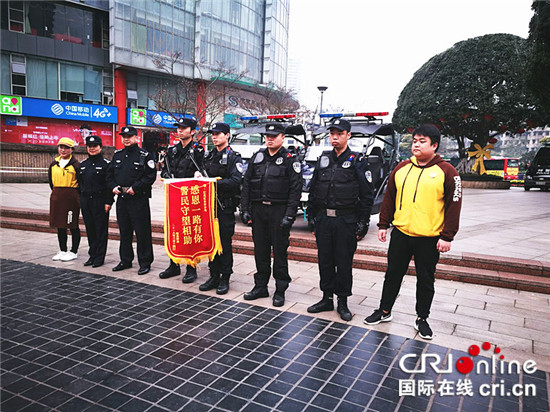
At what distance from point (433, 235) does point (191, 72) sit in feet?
111

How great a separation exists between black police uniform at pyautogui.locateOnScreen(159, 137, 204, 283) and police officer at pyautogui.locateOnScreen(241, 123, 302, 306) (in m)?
0.95

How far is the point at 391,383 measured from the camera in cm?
297

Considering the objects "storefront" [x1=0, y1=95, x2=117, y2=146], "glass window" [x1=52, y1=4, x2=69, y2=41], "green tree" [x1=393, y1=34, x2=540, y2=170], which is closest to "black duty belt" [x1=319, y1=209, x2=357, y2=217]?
"green tree" [x1=393, y1=34, x2=540, y2=170]

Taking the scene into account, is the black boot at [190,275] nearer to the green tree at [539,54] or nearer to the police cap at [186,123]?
the police cap at [186,123]

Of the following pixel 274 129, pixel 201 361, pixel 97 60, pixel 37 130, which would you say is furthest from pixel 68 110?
pixel 201 361

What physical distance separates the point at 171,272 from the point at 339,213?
266cm

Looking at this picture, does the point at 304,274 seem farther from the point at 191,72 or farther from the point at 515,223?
the point at 191,72

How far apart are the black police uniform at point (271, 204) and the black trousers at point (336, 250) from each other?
41 centimetres

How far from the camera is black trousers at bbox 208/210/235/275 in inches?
198

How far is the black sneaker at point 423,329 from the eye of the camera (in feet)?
12.2

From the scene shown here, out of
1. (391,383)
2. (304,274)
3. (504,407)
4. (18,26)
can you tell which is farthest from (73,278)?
(18,26)

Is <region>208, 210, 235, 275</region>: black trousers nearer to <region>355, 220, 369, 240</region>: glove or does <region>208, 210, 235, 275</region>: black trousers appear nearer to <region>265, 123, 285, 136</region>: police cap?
<region>265, 123, 285, 136</region>: police cap

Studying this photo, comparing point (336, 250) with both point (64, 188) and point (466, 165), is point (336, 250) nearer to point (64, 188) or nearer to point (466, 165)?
point (64, 188)

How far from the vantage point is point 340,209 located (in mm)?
4230
